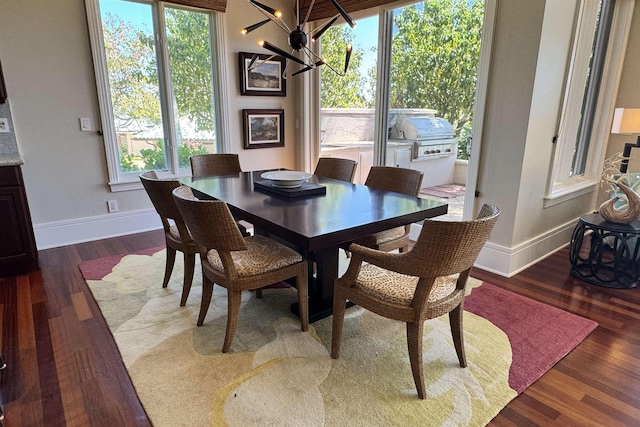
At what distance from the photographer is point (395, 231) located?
2654 millimetres

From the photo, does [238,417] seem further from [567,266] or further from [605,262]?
[605,262]

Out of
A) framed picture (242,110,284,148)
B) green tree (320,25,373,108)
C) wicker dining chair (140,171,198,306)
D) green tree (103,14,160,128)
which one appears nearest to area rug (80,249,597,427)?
wicker dining chair (140,171,198,306)

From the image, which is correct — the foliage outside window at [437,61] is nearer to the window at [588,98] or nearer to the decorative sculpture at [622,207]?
the window at [588,98]

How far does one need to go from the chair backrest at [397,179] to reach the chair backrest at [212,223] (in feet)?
4.38

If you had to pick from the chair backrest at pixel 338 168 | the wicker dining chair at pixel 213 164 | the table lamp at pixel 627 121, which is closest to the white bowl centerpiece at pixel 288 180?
the chair backrest at pixel 338 168

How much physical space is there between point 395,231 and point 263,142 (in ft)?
8.55

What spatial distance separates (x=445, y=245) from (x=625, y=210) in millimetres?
2247

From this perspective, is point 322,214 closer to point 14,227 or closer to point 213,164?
point 213,164

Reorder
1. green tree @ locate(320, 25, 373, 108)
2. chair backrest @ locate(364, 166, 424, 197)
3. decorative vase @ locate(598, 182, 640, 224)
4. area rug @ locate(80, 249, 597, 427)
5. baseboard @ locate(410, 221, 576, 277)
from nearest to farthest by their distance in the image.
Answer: area rug @ locate(80, 249, 597, 427) → chair backrest @ locate(364, 166, 424, 197) → decorative vase @ locate(598, 182, 640, 224) → baseboard @ locate(410, 221, 576, 277) → green tree @ locate(320, 25, 373, 108)

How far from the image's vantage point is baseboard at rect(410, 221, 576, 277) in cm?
304

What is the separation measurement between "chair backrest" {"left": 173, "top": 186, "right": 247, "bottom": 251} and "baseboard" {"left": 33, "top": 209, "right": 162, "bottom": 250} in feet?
7.98

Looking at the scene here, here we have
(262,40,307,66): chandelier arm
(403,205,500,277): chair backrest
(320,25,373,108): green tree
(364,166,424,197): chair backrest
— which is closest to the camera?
(403,205,500,277): chair backrest

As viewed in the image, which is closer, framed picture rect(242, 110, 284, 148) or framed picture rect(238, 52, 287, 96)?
framed picture rect(238, 52, 287, 96)

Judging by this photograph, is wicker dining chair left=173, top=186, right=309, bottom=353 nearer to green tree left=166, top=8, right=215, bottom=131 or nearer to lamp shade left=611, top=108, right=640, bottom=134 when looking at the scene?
green tree left=166, top=8, right=215, bottom=131
